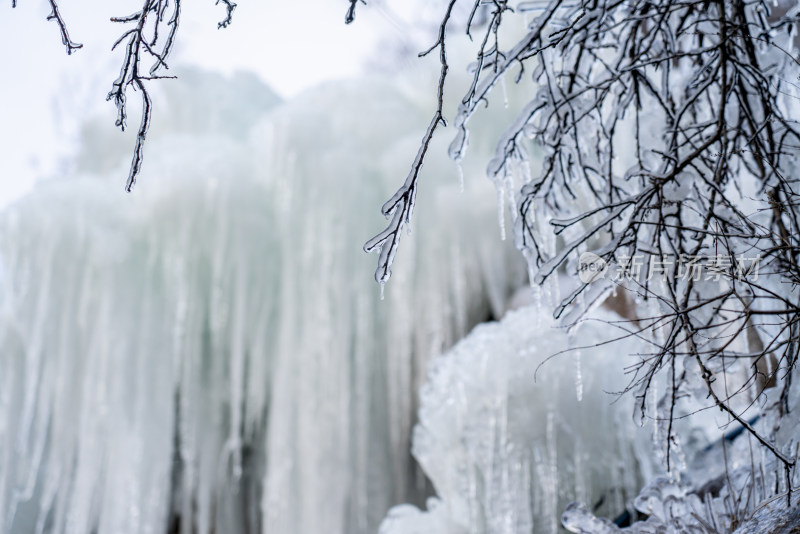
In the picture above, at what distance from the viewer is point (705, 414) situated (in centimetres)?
306

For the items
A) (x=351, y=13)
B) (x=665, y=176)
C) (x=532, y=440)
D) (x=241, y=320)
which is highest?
(x=241, y=320)

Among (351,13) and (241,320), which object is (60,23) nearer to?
(351,13)

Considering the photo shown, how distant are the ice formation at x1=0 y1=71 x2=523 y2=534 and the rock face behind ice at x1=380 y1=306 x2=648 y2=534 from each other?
3.97 feet

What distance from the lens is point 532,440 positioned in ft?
10.7

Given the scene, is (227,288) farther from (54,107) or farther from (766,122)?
(766,122)

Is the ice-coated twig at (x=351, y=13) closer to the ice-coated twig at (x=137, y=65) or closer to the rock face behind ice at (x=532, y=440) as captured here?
the ice-coated twig at (x=137, y=65)

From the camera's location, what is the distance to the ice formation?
14.9 feet

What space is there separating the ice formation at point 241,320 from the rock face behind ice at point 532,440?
3.97 feet

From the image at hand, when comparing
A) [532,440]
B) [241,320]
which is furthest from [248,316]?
[532,440]

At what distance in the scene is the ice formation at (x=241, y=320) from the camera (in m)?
4.55

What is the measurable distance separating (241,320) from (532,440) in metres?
2.22

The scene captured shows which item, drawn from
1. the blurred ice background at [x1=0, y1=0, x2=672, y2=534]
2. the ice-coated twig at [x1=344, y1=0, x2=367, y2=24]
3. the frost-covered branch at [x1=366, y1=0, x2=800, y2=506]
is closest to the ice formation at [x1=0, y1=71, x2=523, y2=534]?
the blurred ice background at [x1=0, y1=0, x2=672, y2=534]

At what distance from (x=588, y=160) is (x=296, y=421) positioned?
3.13 m

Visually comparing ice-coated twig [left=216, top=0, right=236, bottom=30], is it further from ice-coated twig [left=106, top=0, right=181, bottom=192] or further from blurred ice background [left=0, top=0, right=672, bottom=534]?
blurred ice background [left=0, top=0, right=672, bottom=534]
